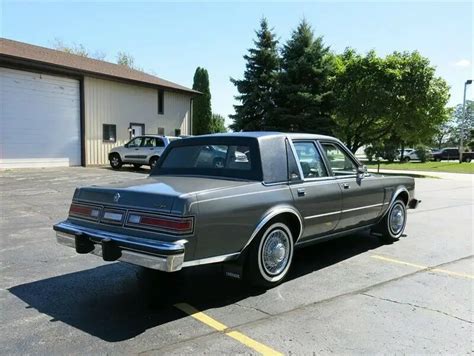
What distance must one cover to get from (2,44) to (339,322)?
2329cm

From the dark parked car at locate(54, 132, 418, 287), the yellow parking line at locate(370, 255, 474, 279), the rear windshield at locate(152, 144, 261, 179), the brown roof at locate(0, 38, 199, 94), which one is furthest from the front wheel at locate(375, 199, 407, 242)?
the brown roof at locate(0, 38, 199, 94)

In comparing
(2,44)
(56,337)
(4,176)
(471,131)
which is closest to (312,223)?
(56,337)

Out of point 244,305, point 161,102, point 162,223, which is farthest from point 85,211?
point 161,102

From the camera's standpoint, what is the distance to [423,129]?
26.5 m

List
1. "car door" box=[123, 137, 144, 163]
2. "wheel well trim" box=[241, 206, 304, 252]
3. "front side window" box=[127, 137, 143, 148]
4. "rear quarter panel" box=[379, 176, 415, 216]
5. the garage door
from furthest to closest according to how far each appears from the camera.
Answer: "front side window" box=[127, 137, 143, 148] < "car door" box=[123, 137, 144, 163] < the garage door < "rear quarter panel" box=[379, 176, 415, 216] < "wheel well trim" box=[241, 206, 304, 252]

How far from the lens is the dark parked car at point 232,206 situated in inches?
159

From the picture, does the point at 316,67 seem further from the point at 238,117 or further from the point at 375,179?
the point at 375,179

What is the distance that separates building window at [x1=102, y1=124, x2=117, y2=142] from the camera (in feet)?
80.3

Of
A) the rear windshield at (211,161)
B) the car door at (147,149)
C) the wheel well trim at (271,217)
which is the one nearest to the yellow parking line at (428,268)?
the wheel well trim at (271,217)

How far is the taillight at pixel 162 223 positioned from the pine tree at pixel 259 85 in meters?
25.6

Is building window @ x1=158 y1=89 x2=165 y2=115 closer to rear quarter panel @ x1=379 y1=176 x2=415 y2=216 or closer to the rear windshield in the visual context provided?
rear quarter panel @ x1=379 y1=176 x2=415 y2=216

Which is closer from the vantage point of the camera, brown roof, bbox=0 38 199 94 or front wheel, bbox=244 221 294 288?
front wheel, bbox=244 221 294 288

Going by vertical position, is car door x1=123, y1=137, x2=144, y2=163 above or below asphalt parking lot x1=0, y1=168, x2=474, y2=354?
above

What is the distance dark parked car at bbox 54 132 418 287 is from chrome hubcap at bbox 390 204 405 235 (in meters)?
0.75
